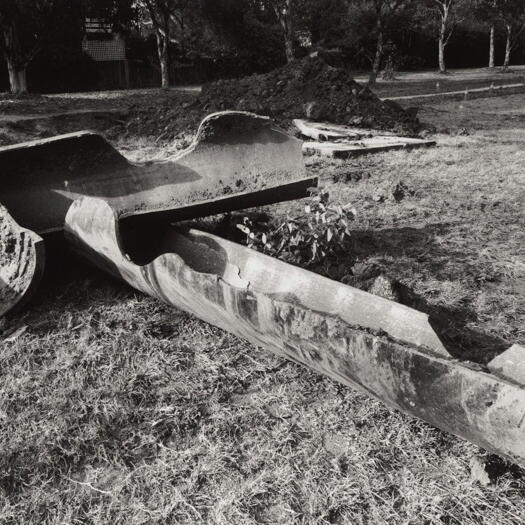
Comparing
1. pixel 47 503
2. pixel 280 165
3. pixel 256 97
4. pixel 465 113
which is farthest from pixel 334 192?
pixel 465 113

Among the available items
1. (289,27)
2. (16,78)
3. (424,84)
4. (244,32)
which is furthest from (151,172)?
(244,32)

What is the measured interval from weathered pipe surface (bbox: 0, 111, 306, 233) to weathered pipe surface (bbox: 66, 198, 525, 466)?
2.13ft

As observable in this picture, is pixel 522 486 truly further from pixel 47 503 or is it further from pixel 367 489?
pixel 47 503

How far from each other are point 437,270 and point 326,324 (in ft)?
6.75

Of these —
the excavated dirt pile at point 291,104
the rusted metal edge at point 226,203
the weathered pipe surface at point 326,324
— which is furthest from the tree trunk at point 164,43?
the weathered pipe surface at point 326,324

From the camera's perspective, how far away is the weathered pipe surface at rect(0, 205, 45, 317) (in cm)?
311

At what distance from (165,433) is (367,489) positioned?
84 centimetres

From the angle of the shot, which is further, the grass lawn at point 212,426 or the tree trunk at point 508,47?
the tree trunk at point 508,47

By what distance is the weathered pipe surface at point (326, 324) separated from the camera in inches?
68.3

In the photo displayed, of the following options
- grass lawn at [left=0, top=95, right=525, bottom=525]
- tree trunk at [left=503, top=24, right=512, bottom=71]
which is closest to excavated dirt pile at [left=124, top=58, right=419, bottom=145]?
grass lawn at [left=0, top=95, right=525, bottom=525]

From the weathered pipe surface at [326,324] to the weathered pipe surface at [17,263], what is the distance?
0.30m

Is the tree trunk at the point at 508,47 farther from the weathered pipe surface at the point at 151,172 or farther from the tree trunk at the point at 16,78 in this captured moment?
the weathered pipe surface at the point at 151,172

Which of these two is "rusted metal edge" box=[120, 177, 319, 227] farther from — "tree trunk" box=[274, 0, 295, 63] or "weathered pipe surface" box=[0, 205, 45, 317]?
"tree trunk" box=[274, 0, 295, 63]

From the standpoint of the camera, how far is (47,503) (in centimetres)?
205
